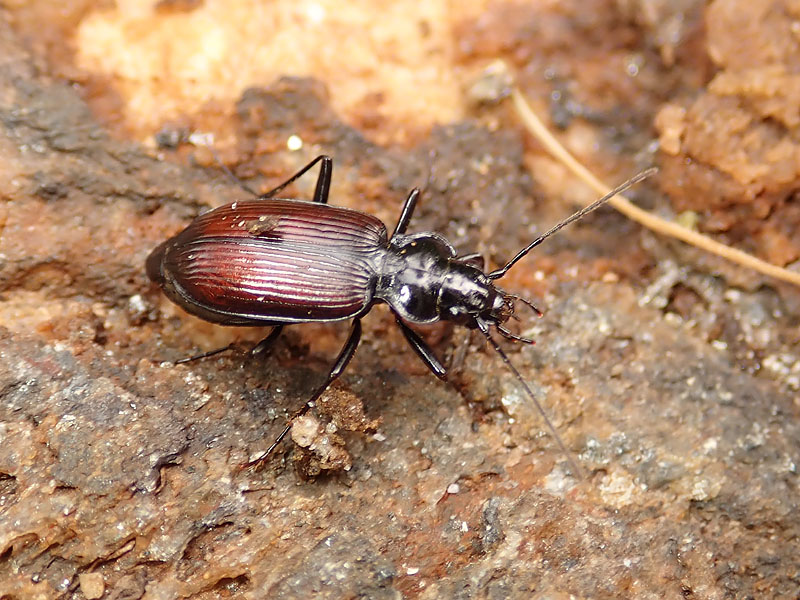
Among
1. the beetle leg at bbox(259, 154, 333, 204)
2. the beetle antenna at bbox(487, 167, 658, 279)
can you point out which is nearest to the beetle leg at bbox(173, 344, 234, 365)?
the beetle leg at bbox(259, 154, 333, 204)

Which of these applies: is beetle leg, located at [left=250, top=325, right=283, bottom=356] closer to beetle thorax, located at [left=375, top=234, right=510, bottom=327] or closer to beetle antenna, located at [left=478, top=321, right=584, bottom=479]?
beetle thorax, located at [left=375, top=234, right=510, bottom=327]

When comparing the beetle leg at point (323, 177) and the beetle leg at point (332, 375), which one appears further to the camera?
the beetle leg at point (323, 177)

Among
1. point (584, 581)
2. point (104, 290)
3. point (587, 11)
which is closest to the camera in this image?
point (584, 581)

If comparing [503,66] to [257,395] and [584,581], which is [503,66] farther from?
[584,581]

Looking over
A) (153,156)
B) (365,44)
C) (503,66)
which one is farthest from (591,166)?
(153,156)

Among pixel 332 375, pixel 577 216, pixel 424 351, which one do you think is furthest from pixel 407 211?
pixel 332 375

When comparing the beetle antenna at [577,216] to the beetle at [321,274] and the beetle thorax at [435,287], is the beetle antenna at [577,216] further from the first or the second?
the beetle thorax at [435,287]

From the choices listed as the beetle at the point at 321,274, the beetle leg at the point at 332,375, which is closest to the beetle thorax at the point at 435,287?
the beetle at the point at 321,274
